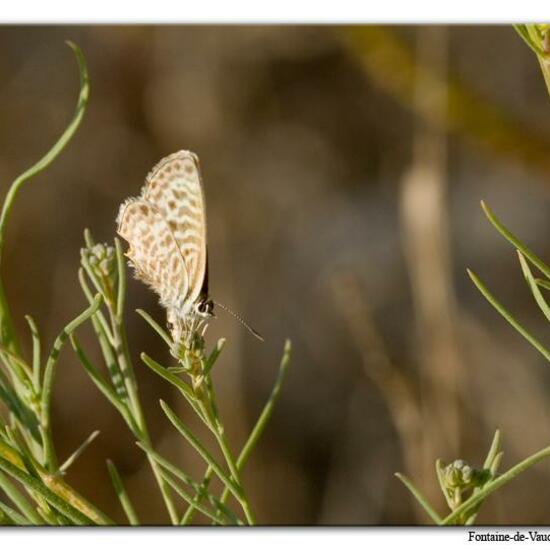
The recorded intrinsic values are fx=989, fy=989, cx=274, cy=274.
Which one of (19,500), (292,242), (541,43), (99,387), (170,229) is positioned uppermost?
(541,43)

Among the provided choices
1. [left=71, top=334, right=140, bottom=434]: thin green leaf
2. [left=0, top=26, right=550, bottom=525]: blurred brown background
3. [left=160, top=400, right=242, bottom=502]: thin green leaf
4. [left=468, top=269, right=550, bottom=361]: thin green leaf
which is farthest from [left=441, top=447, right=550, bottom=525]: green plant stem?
[left=0, top=26, right=550, bottom=525]: blurred brown background

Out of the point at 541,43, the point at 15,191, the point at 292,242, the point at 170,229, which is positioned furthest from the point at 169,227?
A: the point at 292,242

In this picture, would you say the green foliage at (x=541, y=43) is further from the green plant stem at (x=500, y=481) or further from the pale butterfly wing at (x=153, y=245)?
the pale butterfly wing at (x=153, y=245)

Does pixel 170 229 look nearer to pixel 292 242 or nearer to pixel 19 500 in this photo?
pixel 19 500

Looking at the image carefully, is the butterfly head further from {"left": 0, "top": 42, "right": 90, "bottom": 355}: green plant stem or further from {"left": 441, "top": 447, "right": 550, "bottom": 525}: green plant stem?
{"left": 441, "top": 447, "right": 550, "bottom": 525}: green plant stem

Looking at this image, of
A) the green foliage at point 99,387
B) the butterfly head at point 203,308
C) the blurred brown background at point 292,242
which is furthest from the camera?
the blurred brown background at point 292,242

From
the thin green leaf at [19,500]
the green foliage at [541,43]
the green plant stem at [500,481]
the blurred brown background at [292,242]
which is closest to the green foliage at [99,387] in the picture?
the thin green leaf at [19,500]
